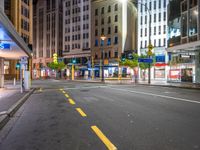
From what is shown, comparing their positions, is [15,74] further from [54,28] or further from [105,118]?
[105,118]

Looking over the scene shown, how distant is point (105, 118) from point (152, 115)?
1670mm

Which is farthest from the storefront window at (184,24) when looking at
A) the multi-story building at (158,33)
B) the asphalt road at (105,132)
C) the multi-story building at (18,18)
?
the multi-story building at (18,18)

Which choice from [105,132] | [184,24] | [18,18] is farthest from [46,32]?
[105,132]

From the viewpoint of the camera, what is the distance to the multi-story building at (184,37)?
34.4 m

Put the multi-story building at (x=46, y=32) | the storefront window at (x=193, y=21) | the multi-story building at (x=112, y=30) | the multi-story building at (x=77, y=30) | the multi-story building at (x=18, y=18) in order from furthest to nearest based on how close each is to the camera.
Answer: the multi-story building at (x=46, y=32) → the multi-story building at (x=77, y=30) → the multi-story building at (x=112, y=30) → the multi-story building at (x=18, y=18) → the storefront window at (x=193, y=21)

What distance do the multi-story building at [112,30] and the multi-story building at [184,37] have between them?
3576 cm

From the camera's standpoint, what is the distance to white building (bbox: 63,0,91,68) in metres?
87.7

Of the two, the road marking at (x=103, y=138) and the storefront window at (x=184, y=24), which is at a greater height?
the storefront window at (x=184, y=24)

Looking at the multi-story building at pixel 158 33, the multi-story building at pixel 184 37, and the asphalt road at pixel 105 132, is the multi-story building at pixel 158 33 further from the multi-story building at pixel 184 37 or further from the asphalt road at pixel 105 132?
the asphalt road at pixel 105 132

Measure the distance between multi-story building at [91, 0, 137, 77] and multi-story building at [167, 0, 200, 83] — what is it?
35.8 metres

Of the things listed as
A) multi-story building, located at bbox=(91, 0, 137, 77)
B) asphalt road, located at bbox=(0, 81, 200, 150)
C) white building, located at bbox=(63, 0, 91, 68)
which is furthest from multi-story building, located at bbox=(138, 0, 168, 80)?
asphalt road, located at bbox=(0, 81, 200, 150)

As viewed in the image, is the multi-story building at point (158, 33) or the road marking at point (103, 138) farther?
the multi-story building at point (158, 33)

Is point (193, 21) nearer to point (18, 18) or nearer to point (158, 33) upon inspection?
point (158, 33)

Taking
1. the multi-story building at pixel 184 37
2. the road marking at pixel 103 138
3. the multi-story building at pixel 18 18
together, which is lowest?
the road marking at pixel 103 138
